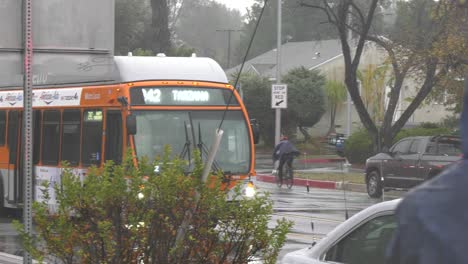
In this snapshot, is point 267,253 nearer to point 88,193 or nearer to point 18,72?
point 88,193

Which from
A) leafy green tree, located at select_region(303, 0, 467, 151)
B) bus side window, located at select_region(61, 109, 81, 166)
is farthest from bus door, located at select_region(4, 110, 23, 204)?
leafy green tree, located at select_region(303, 0, 467, 151)

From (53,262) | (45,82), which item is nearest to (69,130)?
(45,82)

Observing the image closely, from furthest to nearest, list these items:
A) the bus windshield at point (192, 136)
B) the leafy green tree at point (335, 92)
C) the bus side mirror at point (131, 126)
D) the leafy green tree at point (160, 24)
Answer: the leafy green tree at point (335, 92) < the leafy green tree at point (160, 24) < the bus windshield at point (192, 136) < the bus side mirror at point (131, 126)

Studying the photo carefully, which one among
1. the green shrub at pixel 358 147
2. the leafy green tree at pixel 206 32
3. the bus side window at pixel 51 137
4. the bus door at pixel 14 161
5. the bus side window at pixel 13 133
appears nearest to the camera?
the bus side window at pixel 51 137

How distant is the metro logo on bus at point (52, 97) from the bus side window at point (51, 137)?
0.21m

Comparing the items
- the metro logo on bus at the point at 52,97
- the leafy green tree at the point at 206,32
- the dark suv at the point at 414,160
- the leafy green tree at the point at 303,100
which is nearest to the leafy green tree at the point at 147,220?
the metro logo on bus at the point at 52,97

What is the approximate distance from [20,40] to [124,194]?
1289mm

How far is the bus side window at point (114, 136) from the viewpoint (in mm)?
15961

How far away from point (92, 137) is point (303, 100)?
4055 cm

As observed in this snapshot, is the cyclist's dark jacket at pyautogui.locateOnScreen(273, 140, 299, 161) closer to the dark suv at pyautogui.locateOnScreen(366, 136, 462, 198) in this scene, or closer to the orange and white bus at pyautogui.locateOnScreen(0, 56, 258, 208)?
the dark suv at pyautogui.locateOnScreen(366, 136, 462, 198)

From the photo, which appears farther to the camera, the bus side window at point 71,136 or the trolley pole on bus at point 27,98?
the bus side window at point 71,136

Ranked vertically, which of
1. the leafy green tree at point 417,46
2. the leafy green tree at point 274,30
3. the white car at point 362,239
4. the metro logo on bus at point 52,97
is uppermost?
the leafy green tree at point 274,30

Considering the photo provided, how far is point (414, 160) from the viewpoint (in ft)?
76.6

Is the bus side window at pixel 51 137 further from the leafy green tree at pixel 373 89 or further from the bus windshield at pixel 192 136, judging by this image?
the leafy green tree at pixel 373 89
